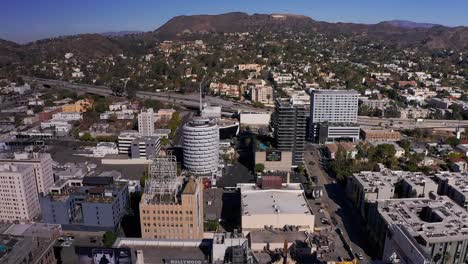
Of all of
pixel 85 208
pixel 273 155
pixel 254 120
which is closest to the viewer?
pixel 85 208

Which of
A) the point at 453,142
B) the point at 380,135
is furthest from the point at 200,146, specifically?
the point at 453,142

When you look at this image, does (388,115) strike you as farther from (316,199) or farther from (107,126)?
(107,126)

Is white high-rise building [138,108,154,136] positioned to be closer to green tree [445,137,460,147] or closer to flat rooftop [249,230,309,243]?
flat rooftop [249,230,309,243]

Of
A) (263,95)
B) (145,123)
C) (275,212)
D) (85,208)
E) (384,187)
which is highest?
(263,95)

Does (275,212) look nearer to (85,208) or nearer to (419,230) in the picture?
(419,230)

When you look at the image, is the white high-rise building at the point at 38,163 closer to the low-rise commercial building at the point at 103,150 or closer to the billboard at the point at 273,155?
the low-rise commercial building at the point at 103,150

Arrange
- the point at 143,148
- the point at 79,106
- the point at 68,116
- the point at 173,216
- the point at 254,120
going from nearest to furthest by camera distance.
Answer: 1. the point at 173,216
2. the point at 143,148
3. the point at 254,120
4. the point at 68,116
5. the point at 79,106

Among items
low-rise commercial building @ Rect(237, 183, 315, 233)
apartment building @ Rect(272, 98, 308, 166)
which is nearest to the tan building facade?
low-rise commercial building @ Rect(237, 183, 315, 233)
